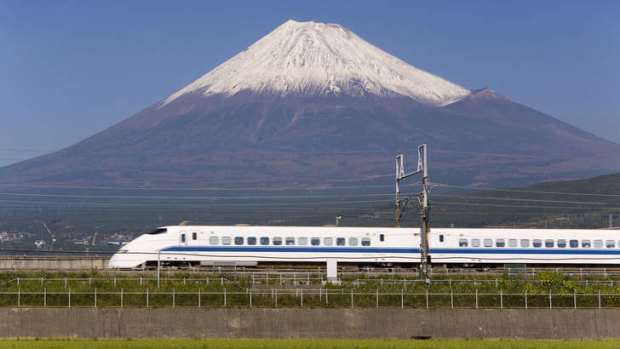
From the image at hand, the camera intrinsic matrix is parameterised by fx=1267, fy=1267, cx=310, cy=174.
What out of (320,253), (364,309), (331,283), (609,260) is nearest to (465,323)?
(364,309)

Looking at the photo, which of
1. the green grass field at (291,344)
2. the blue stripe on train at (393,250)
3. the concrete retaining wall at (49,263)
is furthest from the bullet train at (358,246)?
the green grass field at (291,344)

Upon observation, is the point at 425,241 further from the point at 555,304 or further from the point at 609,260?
the point at 609,260

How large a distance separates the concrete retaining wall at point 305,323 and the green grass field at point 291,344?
42.1 inches

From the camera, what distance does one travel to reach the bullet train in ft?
229

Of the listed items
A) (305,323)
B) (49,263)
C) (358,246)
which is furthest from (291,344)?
(49,263)

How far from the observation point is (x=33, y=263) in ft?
233

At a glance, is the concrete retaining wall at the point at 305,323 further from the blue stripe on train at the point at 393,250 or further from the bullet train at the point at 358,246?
the blue stripe on train at the point at 393,250

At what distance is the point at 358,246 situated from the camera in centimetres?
7156

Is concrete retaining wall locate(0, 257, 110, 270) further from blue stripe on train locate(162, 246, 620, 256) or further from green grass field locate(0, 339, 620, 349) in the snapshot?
green grass field locate(0, 339, 620, 349)

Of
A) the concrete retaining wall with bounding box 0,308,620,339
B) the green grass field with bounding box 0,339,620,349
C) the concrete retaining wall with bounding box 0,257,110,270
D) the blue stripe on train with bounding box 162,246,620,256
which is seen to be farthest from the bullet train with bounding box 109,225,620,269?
the green grass field with bounding box 0,339,620,349

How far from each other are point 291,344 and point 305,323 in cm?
413

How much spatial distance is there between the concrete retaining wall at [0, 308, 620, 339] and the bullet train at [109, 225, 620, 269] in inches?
773

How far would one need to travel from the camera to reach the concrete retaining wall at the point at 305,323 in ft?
160

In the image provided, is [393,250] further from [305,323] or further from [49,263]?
[305,323]
